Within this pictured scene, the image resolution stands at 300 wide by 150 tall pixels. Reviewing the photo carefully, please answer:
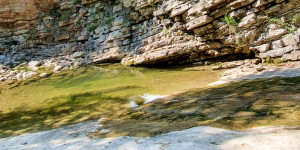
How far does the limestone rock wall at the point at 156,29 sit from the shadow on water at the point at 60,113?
16.7 ft

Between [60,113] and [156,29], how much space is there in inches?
308

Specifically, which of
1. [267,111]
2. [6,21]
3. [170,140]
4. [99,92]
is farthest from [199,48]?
[6,21]

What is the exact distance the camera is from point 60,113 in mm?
4824

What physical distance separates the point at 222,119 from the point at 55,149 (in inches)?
82.3

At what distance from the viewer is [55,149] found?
7.03 feet

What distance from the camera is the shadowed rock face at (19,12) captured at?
1418cm

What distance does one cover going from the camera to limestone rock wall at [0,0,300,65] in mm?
7527

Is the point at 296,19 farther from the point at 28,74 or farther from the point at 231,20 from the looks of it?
the point at 28,74

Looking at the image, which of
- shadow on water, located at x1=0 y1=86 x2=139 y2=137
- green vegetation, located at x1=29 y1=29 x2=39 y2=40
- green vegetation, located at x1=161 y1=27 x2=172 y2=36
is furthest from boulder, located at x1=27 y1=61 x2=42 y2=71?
green vegetation, located at x1=161 y1=27 x2=172 y2=36

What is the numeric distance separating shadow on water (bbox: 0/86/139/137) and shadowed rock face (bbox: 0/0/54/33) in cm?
1241

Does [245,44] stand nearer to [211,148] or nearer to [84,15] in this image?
[211,148]

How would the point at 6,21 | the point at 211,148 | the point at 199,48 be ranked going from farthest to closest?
the point at 6,21, the point at 199,48, the point at 211,148

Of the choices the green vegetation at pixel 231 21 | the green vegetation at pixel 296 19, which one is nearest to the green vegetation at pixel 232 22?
the green vegetation at pixel 231 21

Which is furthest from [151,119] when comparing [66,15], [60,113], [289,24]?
[66,15]
